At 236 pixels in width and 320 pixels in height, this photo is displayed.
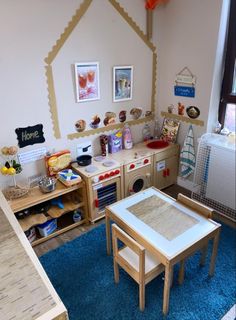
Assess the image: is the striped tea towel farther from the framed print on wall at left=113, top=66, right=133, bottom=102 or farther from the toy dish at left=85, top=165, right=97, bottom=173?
the toy dish at left=85, top=165, right=97, bottom=173

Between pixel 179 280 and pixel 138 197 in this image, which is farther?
pixel 138 197

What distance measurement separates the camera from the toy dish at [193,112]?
2.57 m

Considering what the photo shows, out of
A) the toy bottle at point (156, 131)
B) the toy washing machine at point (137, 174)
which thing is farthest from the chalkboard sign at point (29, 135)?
the toy bottle at point (156, 131)

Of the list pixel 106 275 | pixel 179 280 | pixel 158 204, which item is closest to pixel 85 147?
pixel 158 204

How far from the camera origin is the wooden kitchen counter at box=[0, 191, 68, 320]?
1.00m

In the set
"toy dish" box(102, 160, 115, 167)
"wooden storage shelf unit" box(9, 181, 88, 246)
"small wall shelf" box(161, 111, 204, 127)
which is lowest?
"wooden storage shelf unit" box(9, 181, 88, 246)

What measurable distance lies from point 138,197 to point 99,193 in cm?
53

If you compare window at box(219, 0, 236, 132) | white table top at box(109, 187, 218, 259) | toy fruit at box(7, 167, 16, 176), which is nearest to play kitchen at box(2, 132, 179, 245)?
toy fruit at box(7, 167, 16, 176)

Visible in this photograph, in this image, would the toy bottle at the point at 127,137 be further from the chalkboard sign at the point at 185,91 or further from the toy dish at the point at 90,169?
the chalkboard sign at the point at 185,91

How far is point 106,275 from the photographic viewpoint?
189 centimetres

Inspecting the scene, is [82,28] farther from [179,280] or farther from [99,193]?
[179,280]

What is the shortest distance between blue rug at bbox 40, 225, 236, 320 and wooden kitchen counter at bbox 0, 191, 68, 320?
65 cm

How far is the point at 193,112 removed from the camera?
2.60 m

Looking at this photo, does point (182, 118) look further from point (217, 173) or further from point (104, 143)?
point (104, 143)
